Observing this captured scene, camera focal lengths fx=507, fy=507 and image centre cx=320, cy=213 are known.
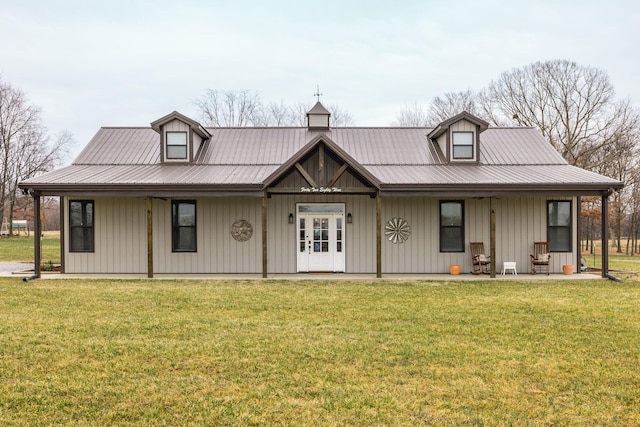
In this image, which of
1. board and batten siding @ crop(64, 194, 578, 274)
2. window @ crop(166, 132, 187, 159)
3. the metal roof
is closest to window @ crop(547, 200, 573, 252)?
board and batten siding @ crop(64, 194, 578, 274)

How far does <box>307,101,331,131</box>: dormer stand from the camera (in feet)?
59.8

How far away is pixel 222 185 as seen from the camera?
13.9m

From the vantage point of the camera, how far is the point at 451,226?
1549 cm

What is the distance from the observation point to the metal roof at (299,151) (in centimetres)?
1384

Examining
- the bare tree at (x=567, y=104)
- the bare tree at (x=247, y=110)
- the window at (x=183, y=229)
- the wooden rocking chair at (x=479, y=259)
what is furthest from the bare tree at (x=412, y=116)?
the window at (x=183, y=229)

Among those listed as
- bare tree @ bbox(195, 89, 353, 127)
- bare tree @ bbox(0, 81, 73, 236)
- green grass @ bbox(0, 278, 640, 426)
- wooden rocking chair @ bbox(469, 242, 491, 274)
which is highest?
bare tree @ bbox(195, 89, 353, 127)

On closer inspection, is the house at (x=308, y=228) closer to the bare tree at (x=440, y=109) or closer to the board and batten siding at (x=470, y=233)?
the board and batten siding at (x=470, y=233)

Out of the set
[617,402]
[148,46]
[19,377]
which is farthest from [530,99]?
[19,377]

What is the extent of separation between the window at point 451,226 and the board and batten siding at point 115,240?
908 cm

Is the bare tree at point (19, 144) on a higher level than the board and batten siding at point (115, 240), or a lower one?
higher

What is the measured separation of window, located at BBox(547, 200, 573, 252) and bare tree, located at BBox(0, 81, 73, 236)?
119ft

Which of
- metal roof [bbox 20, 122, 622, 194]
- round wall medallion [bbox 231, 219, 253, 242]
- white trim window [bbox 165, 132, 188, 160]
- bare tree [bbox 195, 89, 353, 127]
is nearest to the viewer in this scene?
metal roof [bbox 20, 122, 622, 194]

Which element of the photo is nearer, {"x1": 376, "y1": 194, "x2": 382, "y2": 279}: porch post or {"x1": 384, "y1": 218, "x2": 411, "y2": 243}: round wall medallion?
{"x1": 376, "y1": 194, "x2": 382, "y2": 279}: porch post

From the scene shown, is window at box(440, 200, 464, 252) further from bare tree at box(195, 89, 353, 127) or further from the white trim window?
bare tree at box(195, 89, 353, 127)
